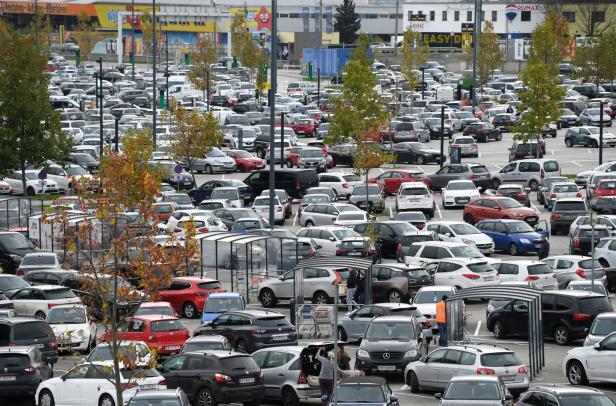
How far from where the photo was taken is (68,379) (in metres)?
29.8

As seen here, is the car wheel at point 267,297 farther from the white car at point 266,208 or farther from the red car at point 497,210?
the white car at point 266,208

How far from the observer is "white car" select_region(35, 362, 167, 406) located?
2923 centimetres

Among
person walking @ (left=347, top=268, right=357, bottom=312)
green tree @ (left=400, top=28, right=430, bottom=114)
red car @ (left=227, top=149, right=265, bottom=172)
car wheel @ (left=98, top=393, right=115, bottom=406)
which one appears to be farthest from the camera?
green tree @ (left=400, top=28, right=430, bottom=114)

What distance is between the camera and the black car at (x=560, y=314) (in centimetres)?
3641

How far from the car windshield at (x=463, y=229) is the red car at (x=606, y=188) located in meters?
9.20

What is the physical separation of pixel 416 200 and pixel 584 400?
33127 millimetres

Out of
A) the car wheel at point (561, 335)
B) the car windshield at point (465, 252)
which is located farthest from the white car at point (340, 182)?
the car wheel at point (561, 335)

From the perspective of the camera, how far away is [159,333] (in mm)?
35406

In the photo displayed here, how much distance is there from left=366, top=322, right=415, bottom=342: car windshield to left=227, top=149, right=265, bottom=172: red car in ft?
134

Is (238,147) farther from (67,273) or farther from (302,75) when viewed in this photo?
(302,75)

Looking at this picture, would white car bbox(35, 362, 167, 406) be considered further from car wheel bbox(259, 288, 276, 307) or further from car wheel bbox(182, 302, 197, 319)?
car wheel bbox(259, 288, 276, 307)

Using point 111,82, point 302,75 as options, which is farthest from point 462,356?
point 302,75

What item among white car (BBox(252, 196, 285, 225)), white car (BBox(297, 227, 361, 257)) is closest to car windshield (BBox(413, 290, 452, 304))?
white car (BBox(297, 227, 361, 257))

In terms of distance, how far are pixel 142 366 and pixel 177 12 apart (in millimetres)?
120226
